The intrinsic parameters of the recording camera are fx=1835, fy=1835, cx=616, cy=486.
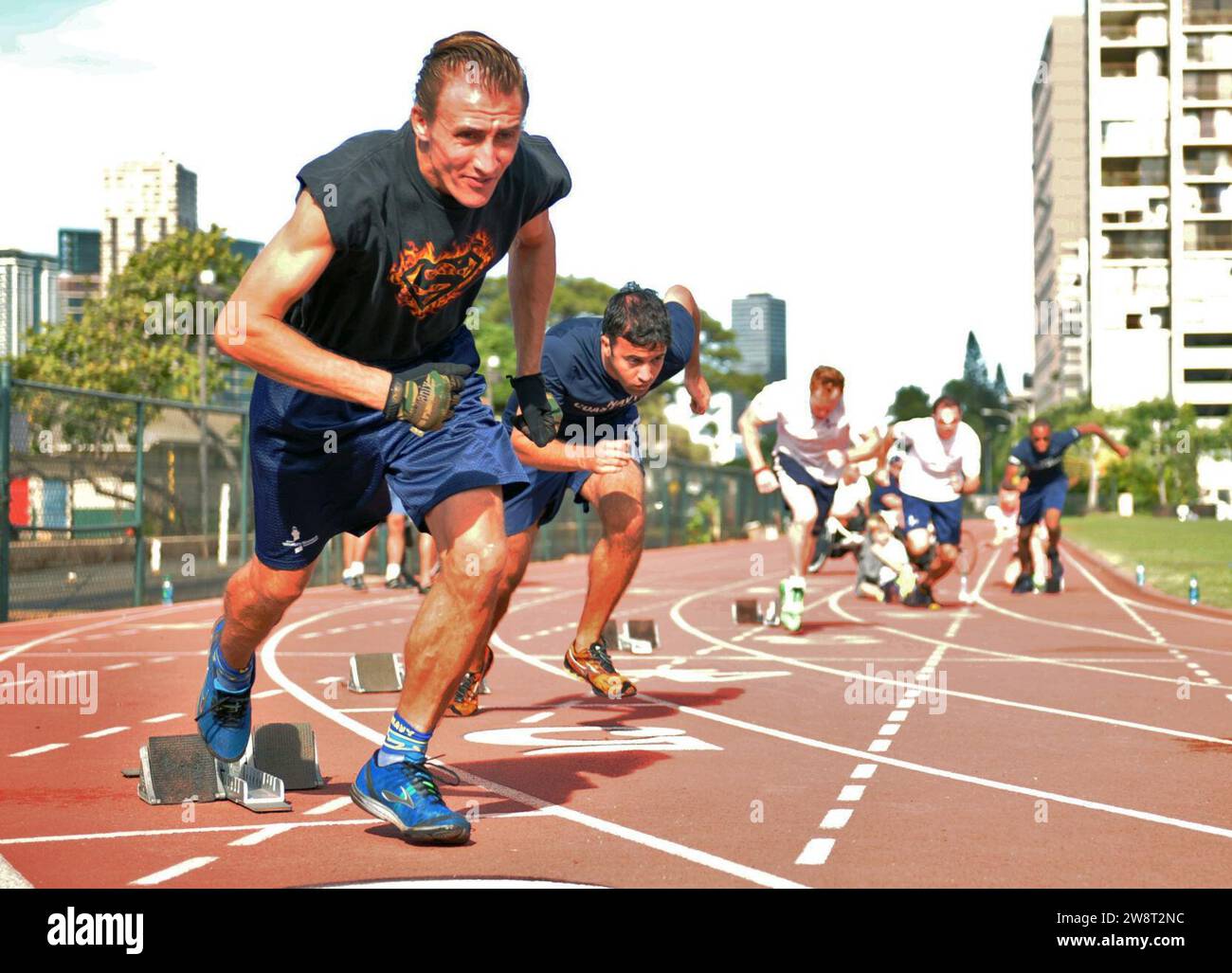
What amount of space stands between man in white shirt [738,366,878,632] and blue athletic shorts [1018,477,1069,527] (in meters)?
6.99

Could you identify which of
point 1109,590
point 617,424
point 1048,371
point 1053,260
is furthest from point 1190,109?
point 617,424

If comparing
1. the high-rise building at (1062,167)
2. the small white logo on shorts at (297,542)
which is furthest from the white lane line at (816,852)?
the high-rise building at (1062,167)

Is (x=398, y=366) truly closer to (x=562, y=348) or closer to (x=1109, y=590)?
(x=562, y=348)

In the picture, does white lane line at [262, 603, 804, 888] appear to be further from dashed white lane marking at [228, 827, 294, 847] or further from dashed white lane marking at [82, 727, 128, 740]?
dashed white lane marking at [82, 727, 128, 740]

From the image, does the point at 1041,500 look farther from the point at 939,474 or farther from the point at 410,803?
the point at 410,803

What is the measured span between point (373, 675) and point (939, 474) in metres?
9.57

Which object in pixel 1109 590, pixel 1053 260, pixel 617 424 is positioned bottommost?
pixel 1109 590

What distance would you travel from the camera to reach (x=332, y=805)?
6434mm

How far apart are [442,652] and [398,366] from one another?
95cm

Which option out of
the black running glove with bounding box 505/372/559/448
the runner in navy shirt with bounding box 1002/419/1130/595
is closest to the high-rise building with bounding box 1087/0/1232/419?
the runner in navy shirt with bounding box 1002/419/1130/595

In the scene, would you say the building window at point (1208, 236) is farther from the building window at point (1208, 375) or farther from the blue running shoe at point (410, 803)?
the blue running shoe at point (410, 803)

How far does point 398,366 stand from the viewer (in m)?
5.97
